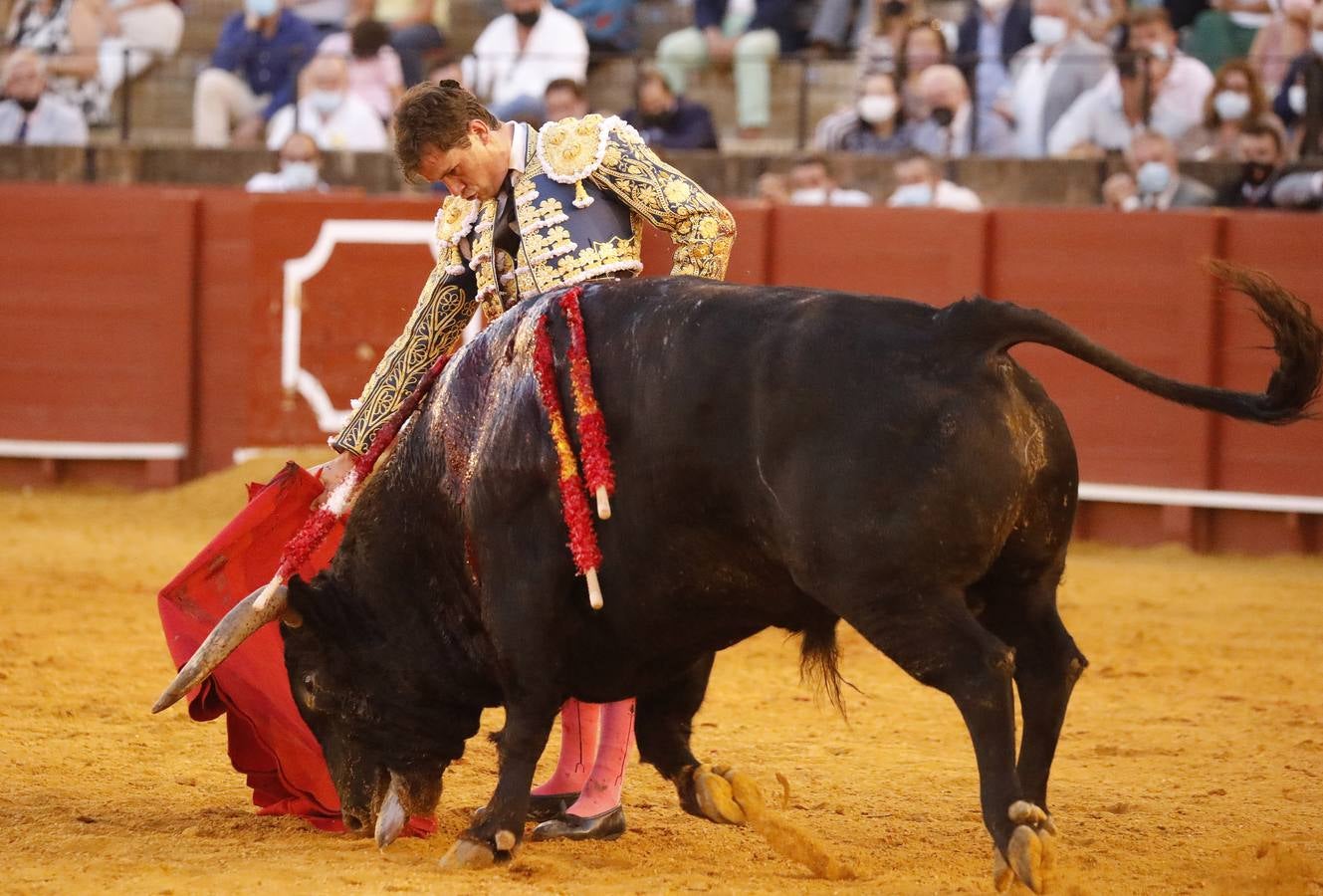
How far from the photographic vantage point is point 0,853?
3297 mm

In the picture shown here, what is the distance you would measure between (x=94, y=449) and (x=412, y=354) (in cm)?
592

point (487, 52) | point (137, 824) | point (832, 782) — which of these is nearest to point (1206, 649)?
point (832, 782)

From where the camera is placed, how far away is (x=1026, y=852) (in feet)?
9.04

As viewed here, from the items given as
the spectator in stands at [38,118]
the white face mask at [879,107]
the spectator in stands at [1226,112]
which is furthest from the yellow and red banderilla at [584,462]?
the spectator in stands at [38,118]

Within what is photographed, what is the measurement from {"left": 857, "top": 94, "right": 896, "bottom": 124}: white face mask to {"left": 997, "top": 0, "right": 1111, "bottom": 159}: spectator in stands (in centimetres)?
57

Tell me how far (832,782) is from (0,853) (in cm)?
174

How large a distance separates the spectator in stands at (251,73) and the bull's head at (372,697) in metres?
7.61

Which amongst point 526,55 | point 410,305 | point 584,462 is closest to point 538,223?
point 584,462

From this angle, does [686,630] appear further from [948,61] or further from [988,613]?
[948,61]

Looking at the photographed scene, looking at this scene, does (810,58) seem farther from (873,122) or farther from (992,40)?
(992,40)

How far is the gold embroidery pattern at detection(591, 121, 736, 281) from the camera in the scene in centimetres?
345

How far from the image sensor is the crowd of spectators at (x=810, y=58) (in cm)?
871

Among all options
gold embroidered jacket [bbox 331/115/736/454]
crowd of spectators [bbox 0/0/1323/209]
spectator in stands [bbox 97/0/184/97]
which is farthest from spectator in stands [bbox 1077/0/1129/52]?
gold embroidered jacket [bbox 331/115/736/454]

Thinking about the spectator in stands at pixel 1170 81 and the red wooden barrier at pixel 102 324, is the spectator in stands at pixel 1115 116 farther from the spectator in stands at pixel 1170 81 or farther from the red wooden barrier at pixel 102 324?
the red wooden barrier at pixel 102 324
